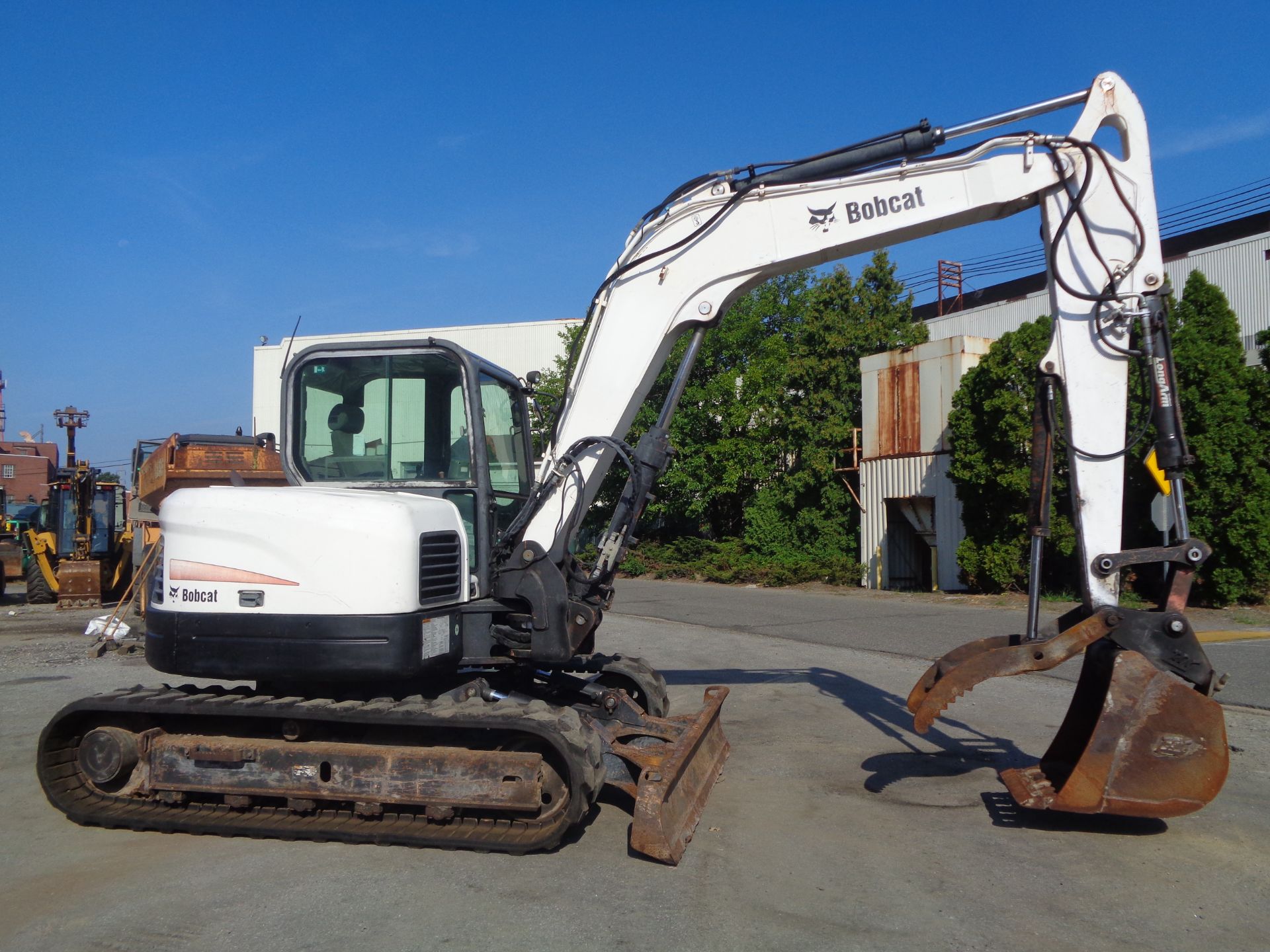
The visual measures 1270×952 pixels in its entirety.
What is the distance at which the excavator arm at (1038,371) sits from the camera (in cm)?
480

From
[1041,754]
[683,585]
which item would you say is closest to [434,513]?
[1041,754]

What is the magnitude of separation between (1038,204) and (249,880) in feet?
18.3

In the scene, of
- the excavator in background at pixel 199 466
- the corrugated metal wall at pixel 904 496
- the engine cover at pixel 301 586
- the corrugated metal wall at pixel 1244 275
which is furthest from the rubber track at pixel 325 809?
the corrugated metal wall at pixel 1244 275

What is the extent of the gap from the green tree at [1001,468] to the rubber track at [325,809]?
15.2 m

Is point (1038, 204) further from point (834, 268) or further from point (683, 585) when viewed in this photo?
point (834, 268)

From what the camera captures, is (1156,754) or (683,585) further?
(683,585)

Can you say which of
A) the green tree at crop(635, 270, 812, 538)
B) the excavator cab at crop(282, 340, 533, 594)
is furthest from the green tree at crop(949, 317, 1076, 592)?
the excavator cab at crop(282, 340, 533, 594)

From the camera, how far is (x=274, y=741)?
5262 millimetres

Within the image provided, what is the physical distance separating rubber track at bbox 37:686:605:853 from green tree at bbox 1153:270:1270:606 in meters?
14.8

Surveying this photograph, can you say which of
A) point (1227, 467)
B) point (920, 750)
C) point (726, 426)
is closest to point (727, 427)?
point (726, 426)

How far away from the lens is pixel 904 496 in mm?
23266

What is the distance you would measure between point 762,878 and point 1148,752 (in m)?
1.96

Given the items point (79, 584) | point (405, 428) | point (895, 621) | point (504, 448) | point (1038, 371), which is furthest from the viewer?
point (79, 584)

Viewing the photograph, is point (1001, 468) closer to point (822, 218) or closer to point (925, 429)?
point (925, 429)
